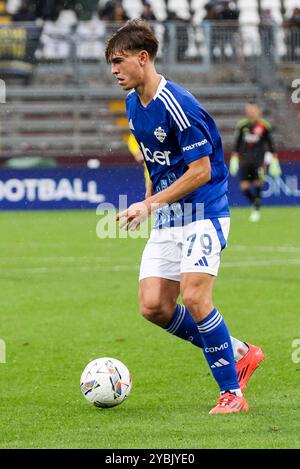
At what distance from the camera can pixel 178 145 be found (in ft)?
20.3

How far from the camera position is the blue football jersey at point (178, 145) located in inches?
236

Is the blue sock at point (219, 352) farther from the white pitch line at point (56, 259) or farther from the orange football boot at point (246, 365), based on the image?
the white pitch line at point (56, 259)

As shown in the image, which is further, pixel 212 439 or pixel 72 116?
pixel 72 116

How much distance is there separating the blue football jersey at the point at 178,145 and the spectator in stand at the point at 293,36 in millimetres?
21212

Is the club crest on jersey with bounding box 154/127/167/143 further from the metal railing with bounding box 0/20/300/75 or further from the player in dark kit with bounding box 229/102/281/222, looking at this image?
the metal railing with bounding box 0/20/300/75

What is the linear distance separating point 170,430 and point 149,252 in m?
1.24

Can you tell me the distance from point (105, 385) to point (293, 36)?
71.3 ft

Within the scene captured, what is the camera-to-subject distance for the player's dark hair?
19.7 ft

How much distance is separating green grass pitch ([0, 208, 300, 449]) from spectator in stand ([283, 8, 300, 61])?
11.0m

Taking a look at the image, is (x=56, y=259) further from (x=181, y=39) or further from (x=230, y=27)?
(x=230, y=27)

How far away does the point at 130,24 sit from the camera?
19.9 feet

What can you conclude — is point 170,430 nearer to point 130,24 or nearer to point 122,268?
point 130,24

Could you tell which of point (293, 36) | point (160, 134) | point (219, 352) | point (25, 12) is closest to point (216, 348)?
point (219, 352)
